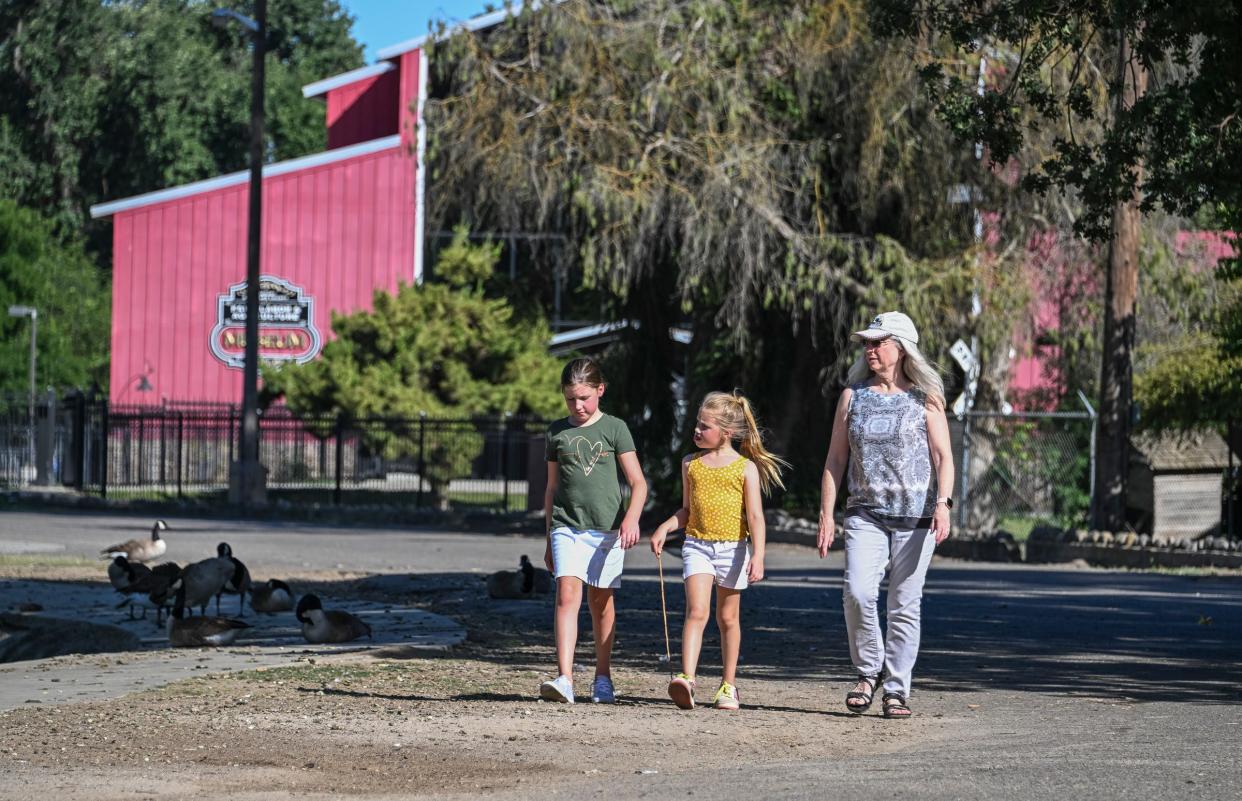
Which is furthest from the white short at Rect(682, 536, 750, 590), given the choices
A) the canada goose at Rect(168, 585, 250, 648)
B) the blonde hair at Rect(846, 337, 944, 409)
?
the canada goose at Rect(168, 585, 250, 648)

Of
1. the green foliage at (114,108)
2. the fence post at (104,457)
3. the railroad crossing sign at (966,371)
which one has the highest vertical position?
the green foliage at (114,108)

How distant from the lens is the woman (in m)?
8.38

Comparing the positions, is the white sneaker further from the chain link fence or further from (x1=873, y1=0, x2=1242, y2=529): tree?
the chain link fence

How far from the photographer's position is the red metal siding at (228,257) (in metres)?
43.3

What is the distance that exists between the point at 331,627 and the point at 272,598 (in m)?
2.41

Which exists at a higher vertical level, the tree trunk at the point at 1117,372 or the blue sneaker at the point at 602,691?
the tree trunk at the point at 1117,372

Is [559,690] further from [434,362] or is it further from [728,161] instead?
[434,362]

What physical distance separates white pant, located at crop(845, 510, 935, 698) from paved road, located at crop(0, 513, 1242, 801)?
37cm

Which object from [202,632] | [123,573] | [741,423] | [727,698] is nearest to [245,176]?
[123,573]

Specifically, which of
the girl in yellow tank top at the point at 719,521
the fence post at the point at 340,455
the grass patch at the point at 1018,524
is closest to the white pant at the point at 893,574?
the girl in yellow tank top at the point at 719,521

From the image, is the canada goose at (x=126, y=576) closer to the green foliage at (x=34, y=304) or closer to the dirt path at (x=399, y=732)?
the dirt path at (x=399, y=732)

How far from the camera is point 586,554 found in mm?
8742

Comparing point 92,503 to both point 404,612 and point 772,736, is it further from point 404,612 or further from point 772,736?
point 772,736

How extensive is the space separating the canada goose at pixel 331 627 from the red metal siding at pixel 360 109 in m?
36.1
